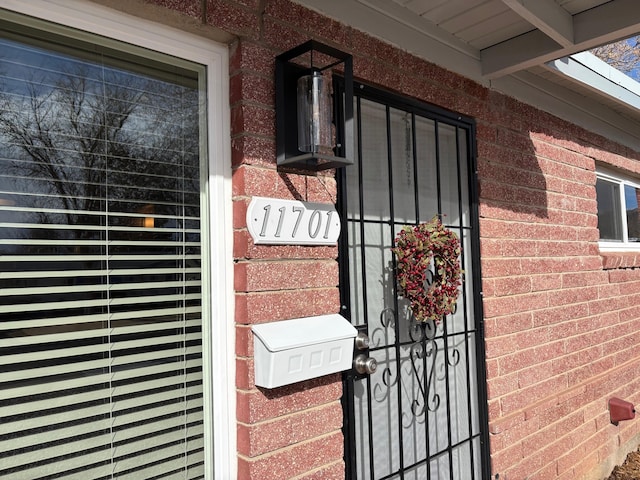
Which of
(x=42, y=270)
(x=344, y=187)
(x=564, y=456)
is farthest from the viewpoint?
(x=564, y=456)

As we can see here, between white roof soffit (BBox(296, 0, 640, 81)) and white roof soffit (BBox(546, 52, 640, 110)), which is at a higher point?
white roof soffit (BBox(546, 52, 640, 110))

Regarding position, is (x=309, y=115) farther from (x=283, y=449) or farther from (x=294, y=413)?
(x=283, y=449)

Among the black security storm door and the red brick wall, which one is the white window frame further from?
the black security storm door

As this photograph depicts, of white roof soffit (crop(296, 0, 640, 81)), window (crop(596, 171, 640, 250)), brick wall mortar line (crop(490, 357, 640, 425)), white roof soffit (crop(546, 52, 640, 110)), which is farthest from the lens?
window (crop(596, 171, 640, 250))

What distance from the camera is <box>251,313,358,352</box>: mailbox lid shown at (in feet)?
5.48

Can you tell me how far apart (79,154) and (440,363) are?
191cm

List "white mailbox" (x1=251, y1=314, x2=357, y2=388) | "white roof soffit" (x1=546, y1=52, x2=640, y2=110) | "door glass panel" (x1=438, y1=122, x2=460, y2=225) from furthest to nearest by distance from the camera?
"white roof soffit" (x1=546, y1=52, x2=640, y2=110) → "door glass panel" (x1=438, y1=122, x2=460, y2=225) → "white mailbox" (x1=251, y1=314, x2=357, y2=388)

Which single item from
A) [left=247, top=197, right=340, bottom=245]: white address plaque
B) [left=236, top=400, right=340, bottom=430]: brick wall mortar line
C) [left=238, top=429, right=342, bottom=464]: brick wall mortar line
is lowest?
[left=238, top=429, right=342, bottom=464]: brick wall mortar line

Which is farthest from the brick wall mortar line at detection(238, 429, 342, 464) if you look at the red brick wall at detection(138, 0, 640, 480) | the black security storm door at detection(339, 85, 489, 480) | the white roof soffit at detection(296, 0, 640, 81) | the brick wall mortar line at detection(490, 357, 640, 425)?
the white roof soffit at detection(296, 0, 640, 81)

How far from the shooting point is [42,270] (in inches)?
55.6

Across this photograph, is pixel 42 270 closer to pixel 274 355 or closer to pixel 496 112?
pixel 274 355

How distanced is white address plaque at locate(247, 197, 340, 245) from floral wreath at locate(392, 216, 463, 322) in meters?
0.44

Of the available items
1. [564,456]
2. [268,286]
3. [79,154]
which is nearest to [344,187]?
[268,286]

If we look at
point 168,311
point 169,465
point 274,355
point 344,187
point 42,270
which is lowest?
point 169,465
